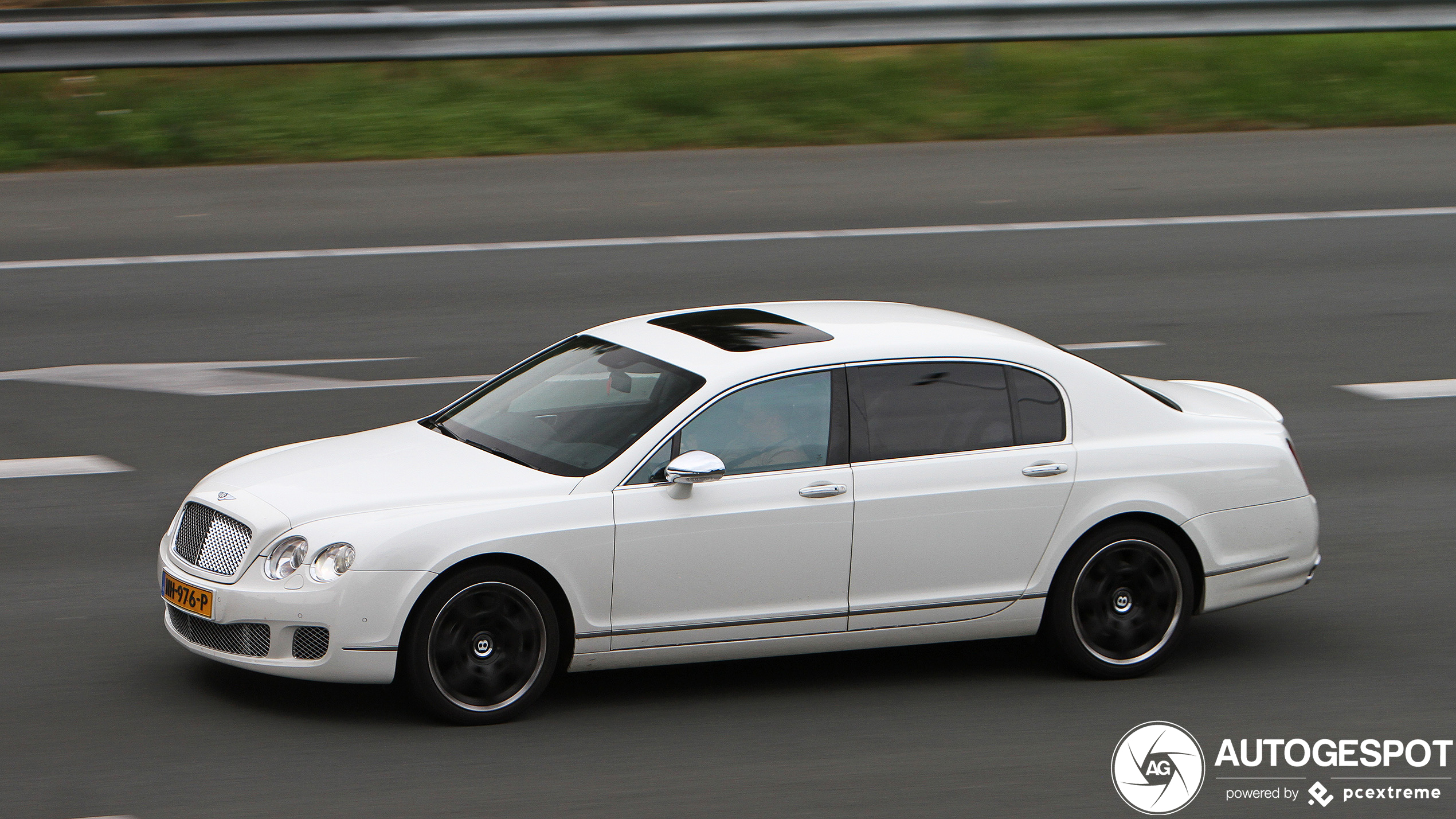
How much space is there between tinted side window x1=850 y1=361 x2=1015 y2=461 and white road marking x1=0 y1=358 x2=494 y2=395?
4.57 meters

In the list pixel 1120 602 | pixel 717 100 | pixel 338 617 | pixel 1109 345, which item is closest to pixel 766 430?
pixel 1120 602

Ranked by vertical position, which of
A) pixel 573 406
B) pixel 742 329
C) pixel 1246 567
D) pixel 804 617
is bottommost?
pixel 804 617

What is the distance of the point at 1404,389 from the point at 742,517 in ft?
20.4

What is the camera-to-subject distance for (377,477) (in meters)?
6.64

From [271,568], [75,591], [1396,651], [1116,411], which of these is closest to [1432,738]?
[1396,651]

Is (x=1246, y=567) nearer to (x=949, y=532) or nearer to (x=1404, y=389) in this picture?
(x=949, y=532)

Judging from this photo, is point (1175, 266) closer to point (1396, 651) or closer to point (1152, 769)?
point (1396, 651)

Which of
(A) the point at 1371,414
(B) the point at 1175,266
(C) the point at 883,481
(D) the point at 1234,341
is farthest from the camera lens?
(B) the point at 1175,266

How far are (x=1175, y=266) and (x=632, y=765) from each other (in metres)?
8.95

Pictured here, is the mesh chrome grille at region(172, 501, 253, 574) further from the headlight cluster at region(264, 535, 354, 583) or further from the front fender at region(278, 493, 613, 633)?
the front fender at region(278, 493, 613, 633)

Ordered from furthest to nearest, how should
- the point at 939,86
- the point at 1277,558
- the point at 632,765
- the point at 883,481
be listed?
the point at 939,86, the point at 1277,558, the point at 883,481, the point at 632,765

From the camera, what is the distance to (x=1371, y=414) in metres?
10.7

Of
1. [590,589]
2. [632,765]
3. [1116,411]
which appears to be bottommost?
[632,765]

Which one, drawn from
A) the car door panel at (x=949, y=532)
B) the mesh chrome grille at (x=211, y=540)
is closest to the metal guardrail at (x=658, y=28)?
the mesh chrome grille at (x=211, y=540)
